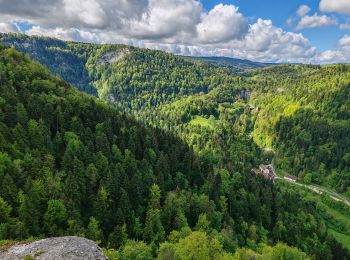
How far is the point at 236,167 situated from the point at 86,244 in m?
133

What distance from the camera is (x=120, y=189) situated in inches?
3728

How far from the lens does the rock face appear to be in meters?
→ 35.5

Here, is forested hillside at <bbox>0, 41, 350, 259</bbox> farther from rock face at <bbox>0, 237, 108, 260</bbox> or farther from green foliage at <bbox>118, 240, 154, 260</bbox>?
rock face at <bbox>0, 237, 108, 260</bbox>

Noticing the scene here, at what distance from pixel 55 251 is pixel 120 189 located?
5867 cm

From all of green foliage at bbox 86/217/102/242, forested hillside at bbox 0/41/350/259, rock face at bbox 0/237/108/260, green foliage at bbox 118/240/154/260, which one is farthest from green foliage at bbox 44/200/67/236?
rock face at bbox 0/237/108/260

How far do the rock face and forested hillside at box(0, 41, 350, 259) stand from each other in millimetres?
27184

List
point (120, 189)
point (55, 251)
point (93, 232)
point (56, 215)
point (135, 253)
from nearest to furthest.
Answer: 1. point (55, 251)
2. point (135, 253)
3. point (56, 215)
4. point (93, 232)
5. point (120, 189)

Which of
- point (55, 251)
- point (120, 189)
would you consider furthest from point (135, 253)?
point (55, 251)

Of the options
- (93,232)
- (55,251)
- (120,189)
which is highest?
(55,251)

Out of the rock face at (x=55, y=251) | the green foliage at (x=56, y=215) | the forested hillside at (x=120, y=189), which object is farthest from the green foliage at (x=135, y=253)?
the rock face at (x=55, y=251)

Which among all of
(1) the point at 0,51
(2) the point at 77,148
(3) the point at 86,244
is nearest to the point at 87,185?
(2) the point at 77,148

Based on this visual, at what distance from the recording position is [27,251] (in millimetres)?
36281

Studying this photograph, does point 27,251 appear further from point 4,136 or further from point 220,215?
point 220,215

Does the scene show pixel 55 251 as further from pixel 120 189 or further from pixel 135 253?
pixel 120 189
